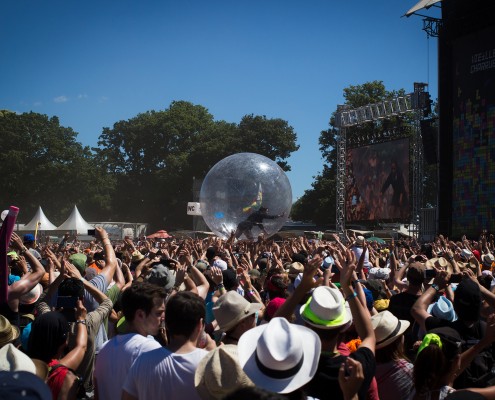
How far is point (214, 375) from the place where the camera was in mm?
2811

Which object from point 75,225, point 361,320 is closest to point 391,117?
point 75,225

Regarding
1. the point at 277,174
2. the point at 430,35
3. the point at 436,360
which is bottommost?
the point at 436,360

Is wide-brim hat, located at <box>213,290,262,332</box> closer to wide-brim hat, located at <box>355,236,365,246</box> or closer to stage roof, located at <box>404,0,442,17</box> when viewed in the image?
wide-brim hat, located at <box>355,236,365,246</box>

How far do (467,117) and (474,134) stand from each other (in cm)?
71

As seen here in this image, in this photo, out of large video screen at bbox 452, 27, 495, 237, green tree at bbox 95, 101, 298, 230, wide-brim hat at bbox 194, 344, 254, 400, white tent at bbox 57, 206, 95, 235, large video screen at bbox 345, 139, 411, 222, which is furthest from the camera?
green tree at bbox 95, 101, 298, 230

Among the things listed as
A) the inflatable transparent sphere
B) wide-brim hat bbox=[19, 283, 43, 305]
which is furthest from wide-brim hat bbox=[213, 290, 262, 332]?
the inflatable transparent sphere

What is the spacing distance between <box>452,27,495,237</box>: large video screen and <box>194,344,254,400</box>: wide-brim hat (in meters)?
20.1

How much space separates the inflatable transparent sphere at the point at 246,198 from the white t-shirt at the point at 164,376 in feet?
49.3

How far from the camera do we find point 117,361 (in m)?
3.61

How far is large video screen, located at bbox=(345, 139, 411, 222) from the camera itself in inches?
1168

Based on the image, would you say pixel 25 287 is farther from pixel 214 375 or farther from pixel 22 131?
pixel 22 131

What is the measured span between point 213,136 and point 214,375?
5519 centimetres

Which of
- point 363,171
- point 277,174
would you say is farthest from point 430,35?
point 277,174

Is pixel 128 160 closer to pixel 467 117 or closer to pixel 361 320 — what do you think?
pixel 467 117
